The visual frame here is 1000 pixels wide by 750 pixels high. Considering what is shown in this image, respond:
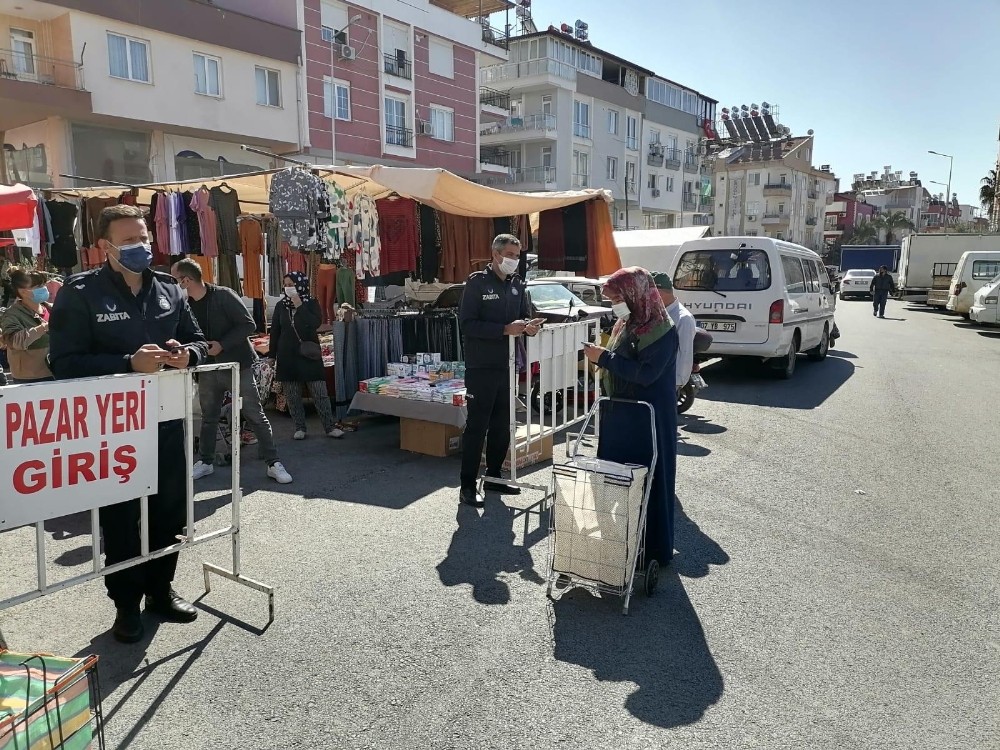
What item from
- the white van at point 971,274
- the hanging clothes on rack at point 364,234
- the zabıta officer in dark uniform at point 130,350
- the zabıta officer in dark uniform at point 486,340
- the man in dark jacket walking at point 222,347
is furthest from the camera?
the white van at point 971,274

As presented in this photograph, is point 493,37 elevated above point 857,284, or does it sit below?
above

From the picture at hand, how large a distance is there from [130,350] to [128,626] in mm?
1361

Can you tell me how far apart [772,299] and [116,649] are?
938 centimetres

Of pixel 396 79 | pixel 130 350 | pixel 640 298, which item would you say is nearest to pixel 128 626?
pixel 130 350

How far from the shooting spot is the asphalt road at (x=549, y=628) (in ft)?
9.18

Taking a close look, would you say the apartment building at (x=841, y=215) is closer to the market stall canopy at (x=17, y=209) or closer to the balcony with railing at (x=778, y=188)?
the balcony with railing at (x=778, y=188)

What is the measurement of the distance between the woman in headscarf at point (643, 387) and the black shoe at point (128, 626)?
260 centimetres

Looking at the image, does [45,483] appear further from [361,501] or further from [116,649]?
[361,501]

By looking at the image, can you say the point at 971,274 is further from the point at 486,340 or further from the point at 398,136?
the point at 398,136

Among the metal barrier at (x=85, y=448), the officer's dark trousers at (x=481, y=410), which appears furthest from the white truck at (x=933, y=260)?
the metal barrier at (x=85, y=448)

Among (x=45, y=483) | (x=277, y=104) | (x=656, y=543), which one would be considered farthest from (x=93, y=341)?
(x=277, y=104)

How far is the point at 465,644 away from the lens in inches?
133

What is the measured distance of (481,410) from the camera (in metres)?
5.36

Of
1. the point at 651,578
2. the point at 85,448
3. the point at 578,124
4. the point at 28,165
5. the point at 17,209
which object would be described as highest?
the point at 578,124
